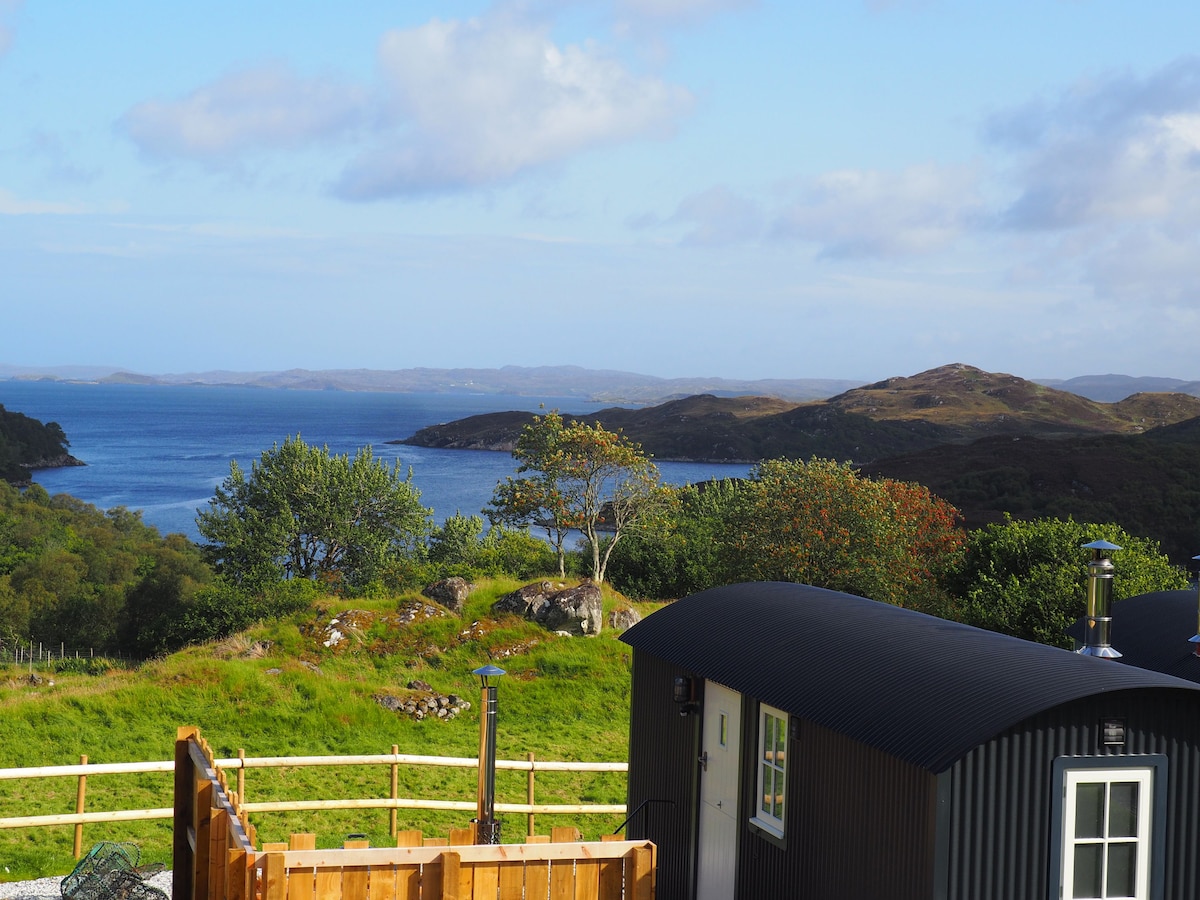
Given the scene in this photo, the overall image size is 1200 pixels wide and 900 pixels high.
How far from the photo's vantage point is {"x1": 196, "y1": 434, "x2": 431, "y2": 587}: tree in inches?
1635

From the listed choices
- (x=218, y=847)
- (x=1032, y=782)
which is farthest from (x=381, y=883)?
(x=1032, y=782)

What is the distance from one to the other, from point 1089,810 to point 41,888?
30.6 feet

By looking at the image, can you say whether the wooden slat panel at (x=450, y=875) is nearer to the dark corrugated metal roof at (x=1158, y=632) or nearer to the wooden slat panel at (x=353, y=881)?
the wooden slat panel at (x=353, y=881)

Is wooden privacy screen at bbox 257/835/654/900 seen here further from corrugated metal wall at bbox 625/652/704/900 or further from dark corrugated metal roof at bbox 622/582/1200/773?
corrugated metal wall at bbox 625/652/704/900

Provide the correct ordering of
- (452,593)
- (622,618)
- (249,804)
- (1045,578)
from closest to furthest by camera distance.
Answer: (249,804) → (1045,578) → (452,593) → (622,618)

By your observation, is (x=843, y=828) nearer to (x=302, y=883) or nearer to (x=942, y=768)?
(x=942, y=768)

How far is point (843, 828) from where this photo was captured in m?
7.57

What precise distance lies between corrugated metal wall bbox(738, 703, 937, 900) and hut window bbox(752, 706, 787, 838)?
0.32 feet

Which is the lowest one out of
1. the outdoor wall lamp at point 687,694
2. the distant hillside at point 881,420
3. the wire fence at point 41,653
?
the wire fence at point 41,653

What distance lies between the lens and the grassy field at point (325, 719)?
47.7ft

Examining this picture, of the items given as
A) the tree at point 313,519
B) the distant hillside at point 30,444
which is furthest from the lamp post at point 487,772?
the distant hillside at point 30,444

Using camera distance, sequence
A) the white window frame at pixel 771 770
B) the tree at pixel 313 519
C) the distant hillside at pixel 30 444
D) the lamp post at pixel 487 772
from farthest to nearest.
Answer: the distant hillside at pixel 30 444 < the tree at pixel 313 519 < the lamp post at pixel 487 772 < the white window frame at pixel 771 770

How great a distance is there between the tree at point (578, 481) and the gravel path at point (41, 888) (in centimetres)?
1980

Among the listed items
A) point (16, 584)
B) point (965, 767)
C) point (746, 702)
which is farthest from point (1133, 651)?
point (16, 584)
